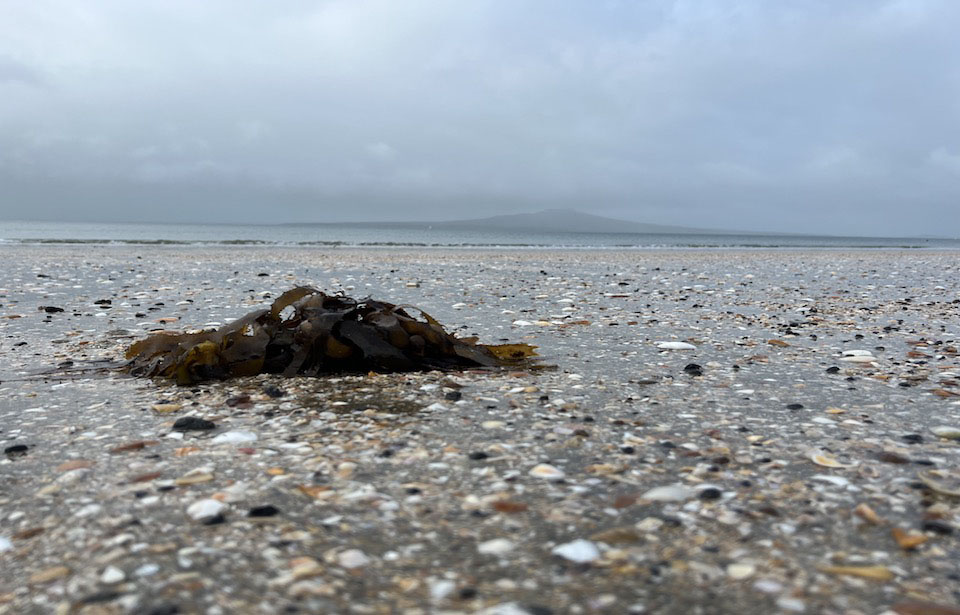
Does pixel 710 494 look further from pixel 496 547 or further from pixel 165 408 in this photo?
pixel 165 408

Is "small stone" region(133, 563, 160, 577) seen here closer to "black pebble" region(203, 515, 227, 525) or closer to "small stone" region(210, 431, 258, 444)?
"black pebble" region(203, 515, 227, 525)

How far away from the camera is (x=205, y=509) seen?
8.36ft

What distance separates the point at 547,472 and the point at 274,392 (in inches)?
84.7

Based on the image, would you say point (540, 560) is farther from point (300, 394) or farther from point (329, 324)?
point (329, 324)

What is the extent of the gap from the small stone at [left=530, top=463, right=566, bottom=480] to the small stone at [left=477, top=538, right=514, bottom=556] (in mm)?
605

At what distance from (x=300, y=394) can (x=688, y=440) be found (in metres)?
2.40

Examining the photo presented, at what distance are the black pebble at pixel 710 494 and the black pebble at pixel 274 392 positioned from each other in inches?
105

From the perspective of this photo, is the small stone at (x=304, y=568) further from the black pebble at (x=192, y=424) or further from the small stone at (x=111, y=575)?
the black pebble at (x=192, y=424)

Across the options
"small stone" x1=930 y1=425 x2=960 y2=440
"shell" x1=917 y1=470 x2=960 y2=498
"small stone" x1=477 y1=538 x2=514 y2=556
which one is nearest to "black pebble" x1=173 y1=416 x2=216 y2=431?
"small stone" x1=477 y1=538 x2=514 y2=556

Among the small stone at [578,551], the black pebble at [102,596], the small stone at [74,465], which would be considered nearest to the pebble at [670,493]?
the small stone at [578,551]

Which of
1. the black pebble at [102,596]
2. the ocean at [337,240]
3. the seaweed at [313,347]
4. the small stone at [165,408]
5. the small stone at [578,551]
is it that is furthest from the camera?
the ocean at [337,240]

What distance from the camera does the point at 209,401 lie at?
4.25 m

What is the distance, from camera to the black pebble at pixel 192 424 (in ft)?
11.8

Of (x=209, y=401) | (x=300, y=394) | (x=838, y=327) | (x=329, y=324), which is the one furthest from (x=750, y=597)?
(x=838, y=327)
